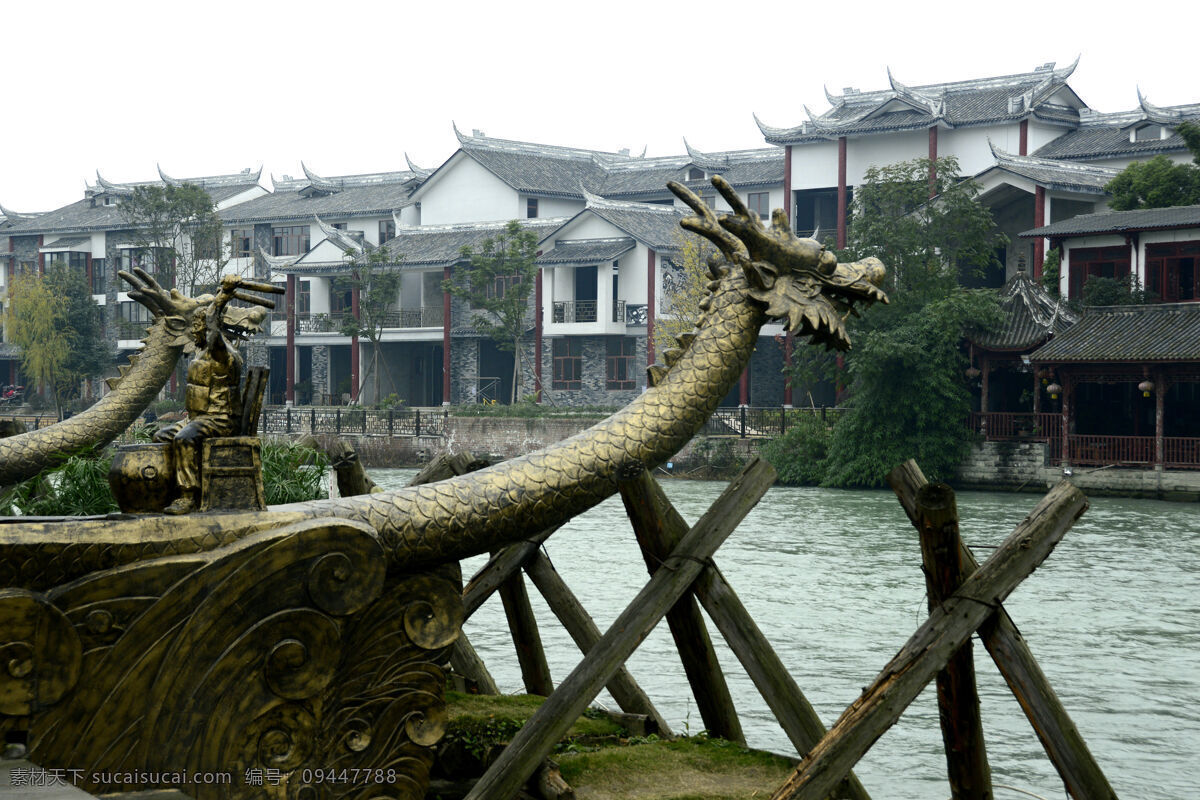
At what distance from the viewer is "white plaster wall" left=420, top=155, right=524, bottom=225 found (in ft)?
105

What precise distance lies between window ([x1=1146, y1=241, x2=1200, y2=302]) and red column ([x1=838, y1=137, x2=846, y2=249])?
6078mm

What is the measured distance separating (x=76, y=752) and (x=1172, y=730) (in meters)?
6.49

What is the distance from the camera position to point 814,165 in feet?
88.4

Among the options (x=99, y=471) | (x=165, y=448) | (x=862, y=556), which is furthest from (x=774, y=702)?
(x=862, y=556)

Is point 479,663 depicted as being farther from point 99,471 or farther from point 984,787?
point 984,787

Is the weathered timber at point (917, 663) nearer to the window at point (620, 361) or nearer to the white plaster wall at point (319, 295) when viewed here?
the window at point (620, 361)

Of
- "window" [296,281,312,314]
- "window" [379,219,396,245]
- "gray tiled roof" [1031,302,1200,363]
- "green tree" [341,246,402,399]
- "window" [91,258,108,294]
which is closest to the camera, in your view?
"gray tiled roof" [1031,302,1200,363]

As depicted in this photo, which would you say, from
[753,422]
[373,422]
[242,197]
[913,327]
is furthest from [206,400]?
[242,197]

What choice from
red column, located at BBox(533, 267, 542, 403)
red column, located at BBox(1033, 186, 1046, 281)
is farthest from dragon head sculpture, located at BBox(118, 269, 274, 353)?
red column, located at BBox(533, 267, 542, 403)

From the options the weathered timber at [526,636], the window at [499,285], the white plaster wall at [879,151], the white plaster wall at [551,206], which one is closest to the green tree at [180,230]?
the window at [499,285]

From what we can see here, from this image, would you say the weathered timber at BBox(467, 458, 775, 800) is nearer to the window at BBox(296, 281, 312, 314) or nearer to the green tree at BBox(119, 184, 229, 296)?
the green tree at BBox(119, 184, 229, 296)

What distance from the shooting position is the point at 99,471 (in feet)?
18.6

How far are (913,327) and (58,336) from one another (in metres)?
20.2

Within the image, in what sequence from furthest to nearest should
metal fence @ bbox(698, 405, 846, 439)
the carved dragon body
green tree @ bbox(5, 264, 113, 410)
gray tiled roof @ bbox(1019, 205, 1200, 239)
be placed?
green tree @ bbox(5, 264, 113, 410)
metal fence @ bbox(698, 405, 846, 439)
gray tiled roof @ bbox(1019, 205, 1200, 239)
the carved dragon body
